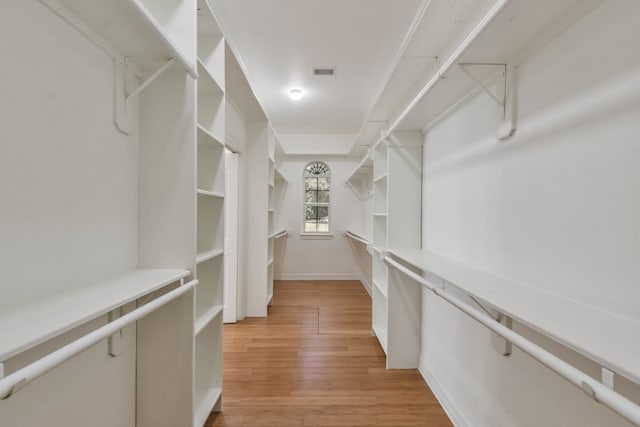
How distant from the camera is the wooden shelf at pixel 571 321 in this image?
59cm

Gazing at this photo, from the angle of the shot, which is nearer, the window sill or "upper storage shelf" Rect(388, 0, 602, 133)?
"upper storage shelf" Rect(388, 0, 602, 133)

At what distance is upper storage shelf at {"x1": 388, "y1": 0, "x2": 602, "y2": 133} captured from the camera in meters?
0.90

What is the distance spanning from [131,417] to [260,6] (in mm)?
2618

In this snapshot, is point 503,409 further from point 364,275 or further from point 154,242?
point 364,275

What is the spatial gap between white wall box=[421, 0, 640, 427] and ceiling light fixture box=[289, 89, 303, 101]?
2384mm

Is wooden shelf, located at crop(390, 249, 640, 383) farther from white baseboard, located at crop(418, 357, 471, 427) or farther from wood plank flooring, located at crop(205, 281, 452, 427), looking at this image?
wood plank flooring, located at crop(205, 281, 452, 427)

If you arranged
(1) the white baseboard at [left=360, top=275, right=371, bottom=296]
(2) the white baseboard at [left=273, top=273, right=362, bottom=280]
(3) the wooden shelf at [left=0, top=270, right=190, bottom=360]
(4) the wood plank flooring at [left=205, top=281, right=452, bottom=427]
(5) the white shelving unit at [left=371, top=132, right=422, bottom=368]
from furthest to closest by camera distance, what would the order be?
(2) the white baseboard at [left=273, top=273, right=362, bottom=280]
(1) the white baseboard at [left=360, top=275, right=371, bottom=296]
(5) the white shelving unit at [left=371, top=132, right=422, bottom=368]
(4) the wood plank flooring at [left=205, top=281, right=452, bottom=427]
(3) the wooden shelf at [left=0, top=270, right=190, bottom=360]

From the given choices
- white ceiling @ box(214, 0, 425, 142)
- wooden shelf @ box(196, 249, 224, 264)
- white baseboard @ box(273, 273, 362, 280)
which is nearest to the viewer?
wooden shelf @ box(196, 249, 224, 264)

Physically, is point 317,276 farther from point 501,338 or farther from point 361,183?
point 501,338

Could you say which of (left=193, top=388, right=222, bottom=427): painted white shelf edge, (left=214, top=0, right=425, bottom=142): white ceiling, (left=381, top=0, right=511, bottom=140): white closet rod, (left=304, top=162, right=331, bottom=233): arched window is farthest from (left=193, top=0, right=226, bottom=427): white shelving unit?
(left=304, top=162, right=331, bottom=233): arched window

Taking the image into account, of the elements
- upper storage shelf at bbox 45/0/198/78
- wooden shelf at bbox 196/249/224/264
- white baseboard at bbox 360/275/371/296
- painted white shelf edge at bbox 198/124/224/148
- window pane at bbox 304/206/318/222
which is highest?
upper storage shelf at bbox 45/0/198/78

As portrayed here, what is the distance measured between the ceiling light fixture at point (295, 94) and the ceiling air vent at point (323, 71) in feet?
1.62

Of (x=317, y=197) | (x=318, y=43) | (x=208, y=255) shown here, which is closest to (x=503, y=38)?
(x=208, y=255)

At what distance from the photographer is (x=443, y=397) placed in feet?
6.26
